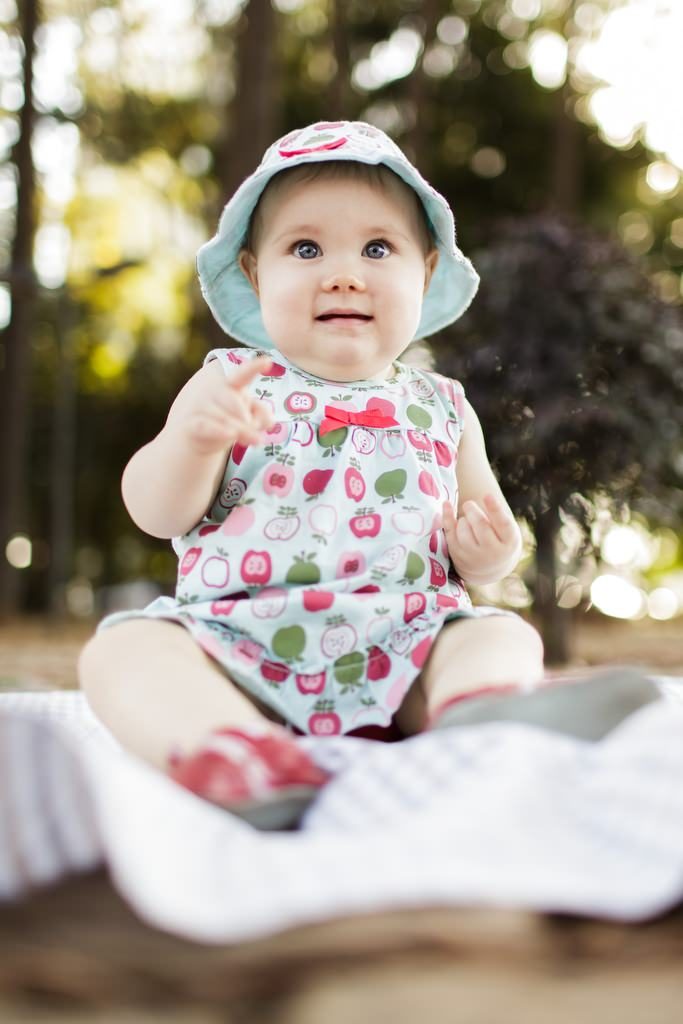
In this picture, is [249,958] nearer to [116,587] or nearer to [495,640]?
[495,640]

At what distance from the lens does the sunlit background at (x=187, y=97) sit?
858 centimetres

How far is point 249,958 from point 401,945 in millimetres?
99

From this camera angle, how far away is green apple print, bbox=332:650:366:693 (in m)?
1.35

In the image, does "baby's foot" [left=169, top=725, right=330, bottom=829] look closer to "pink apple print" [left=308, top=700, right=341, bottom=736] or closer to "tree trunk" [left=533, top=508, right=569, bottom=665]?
"pink apple print" [left=308, top=700, right=341, bottom=736]

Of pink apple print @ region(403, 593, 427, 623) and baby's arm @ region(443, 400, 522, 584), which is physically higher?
baby's arm @ region(443, 400, 522, 584)

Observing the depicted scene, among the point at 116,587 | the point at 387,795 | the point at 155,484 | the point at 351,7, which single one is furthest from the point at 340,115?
the point at 387,795

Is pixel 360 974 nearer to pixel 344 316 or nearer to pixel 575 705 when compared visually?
pixel 575 705

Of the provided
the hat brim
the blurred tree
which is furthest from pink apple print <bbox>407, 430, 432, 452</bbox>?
the blurred tree

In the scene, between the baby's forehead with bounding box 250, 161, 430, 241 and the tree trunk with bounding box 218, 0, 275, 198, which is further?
the tree trunk with bounding box 218, 0, 275, 198

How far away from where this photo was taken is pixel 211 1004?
0.67m

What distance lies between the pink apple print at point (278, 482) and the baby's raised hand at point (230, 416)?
16 centimetres

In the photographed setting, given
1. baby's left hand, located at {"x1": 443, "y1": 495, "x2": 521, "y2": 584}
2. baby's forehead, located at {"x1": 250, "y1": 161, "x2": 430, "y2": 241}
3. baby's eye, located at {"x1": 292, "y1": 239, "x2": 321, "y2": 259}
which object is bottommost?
baby's left hand, located at {"x1": 443, "y1": 495, "x2": 521, "y2": 584}

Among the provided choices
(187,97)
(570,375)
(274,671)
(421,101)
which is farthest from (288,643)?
(187,97)

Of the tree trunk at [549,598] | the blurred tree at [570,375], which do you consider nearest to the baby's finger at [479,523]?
the blurred tree at [570,375]
